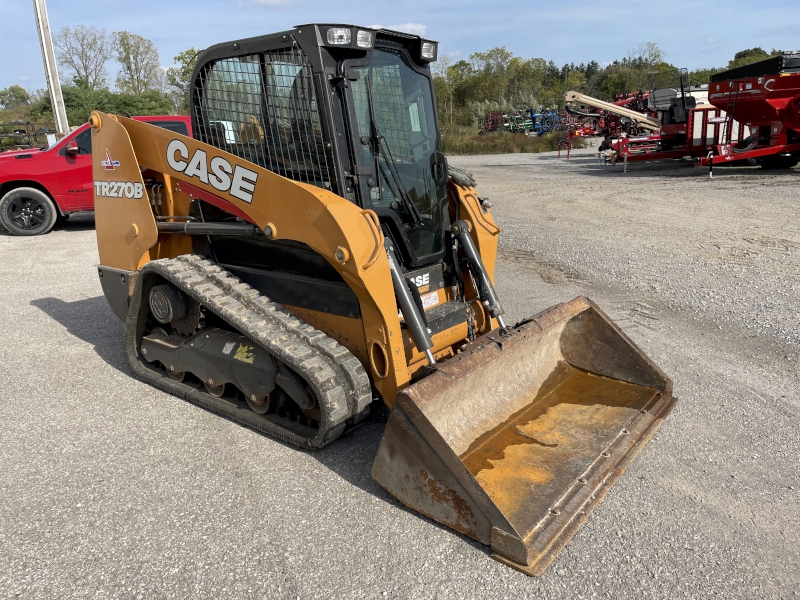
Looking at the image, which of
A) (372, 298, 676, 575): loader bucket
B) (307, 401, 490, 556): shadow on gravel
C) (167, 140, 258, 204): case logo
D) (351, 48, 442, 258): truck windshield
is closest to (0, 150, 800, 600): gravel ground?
(307, 401, 490, 556): shadow on gravel

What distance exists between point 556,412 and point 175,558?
2268 mm

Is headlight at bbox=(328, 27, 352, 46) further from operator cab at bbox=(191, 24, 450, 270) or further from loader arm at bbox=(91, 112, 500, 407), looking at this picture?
loader arm at bbox=(91, 112, 500, 407)

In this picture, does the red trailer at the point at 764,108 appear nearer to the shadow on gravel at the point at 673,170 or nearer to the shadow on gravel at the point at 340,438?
the shadow on gravel at the point at 673,170

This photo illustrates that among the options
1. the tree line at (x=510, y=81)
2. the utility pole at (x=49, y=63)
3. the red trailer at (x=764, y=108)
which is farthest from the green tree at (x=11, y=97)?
the red trailer at (x=764, y=108)

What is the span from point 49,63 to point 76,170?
790cm

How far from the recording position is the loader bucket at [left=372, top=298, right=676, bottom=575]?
285 centimetres

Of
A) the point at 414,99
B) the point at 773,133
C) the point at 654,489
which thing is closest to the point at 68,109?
the point at 773,133

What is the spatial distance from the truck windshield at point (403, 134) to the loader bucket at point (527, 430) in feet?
3.07

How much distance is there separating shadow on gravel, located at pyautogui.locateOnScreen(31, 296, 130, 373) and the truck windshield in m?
2.76

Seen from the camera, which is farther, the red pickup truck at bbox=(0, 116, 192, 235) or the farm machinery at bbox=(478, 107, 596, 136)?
the farm machinery at bbox=(478, 107, 596, 136)

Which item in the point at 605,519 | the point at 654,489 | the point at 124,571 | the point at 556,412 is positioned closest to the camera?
the point at 124,571

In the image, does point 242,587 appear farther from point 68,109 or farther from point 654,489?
point 68,109

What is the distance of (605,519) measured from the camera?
3.01 metres

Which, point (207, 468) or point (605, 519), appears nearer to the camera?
point (605, 519)
